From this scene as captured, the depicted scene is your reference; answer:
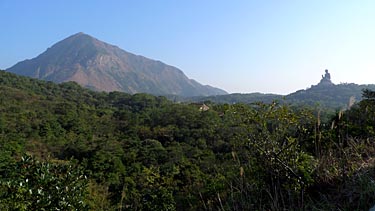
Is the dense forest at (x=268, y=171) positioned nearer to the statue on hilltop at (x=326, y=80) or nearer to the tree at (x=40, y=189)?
the tree at (x=40, y=189)

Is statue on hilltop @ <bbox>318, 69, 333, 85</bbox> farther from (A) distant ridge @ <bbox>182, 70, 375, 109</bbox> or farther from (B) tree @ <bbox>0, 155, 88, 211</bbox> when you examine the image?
(B) tree @ <bbox>0, 155, 88, 211</bbox>

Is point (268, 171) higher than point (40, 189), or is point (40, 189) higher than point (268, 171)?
point (268, 171)

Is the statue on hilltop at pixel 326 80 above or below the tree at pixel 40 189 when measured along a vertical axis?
above

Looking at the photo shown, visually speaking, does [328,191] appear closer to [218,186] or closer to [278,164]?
[278,164]

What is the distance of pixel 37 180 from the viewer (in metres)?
3.38

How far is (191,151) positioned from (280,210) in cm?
2739

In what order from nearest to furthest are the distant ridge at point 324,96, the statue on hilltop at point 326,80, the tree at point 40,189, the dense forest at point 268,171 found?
1. the dense forest at point 268,171
2. the tree at point 40,189
3. the distant ridge at point 324,96
4. the statue on hilltop at point 326,80

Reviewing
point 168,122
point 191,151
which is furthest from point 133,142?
point 168,122

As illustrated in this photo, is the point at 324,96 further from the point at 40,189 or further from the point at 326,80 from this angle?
the point at 40,189

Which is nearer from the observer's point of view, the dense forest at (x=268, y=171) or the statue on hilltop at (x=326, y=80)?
the dense forest at (x=268, y=171)

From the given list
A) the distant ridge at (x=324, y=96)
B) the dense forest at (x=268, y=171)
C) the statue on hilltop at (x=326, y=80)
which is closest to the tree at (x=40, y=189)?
the dense forest at (x=268, y=171)

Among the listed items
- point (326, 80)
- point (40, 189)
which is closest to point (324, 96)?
point (326, 80)

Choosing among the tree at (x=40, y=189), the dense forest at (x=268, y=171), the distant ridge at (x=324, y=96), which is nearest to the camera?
the dense forest at (x=268, y=171)

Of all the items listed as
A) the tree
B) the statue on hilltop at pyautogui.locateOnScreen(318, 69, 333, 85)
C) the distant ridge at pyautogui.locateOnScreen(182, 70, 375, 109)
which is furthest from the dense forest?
the statue on hilltop at pyautogui.locateOnScreen(318, 69, 333, 85)
